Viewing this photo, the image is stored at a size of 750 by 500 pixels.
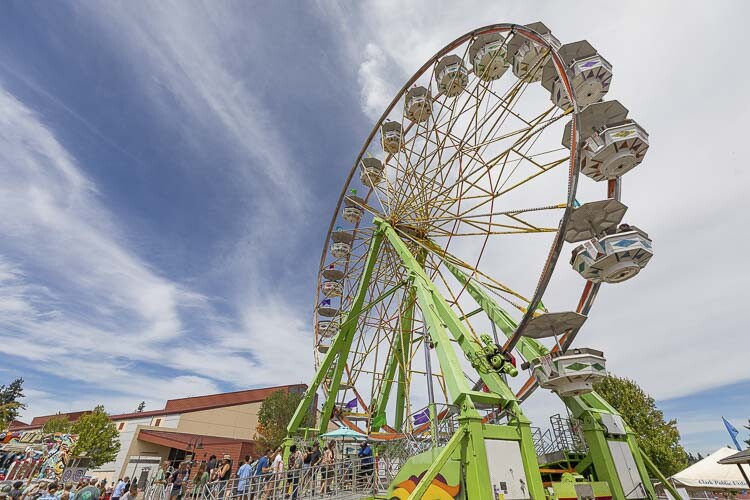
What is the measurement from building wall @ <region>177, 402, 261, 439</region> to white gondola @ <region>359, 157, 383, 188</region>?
95.1ft

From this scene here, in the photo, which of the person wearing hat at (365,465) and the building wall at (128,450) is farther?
the building wall at (128,450)

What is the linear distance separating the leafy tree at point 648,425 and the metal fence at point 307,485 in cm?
2038

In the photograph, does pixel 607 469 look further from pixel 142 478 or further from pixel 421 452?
pixel 142 478

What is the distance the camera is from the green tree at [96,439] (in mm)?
29644

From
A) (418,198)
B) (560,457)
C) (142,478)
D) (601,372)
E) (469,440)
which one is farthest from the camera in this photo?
(142,478)

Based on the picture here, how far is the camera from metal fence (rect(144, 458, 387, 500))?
31.0ft

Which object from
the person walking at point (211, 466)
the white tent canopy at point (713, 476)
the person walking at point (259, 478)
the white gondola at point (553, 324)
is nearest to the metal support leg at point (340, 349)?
→ the person walking at point (211, 466)

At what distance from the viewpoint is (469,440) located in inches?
264

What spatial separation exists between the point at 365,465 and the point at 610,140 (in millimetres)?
10737

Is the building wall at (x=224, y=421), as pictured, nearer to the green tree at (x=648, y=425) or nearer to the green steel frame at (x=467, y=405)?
the green steel frame at (x=467, y=405)

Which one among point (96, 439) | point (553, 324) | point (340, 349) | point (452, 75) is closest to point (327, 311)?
point (340, 349)

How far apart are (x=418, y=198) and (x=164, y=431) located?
3196cm

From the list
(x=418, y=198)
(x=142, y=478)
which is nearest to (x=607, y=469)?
(x=418, y=198)

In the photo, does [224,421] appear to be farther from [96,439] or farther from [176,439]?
[96,439]
